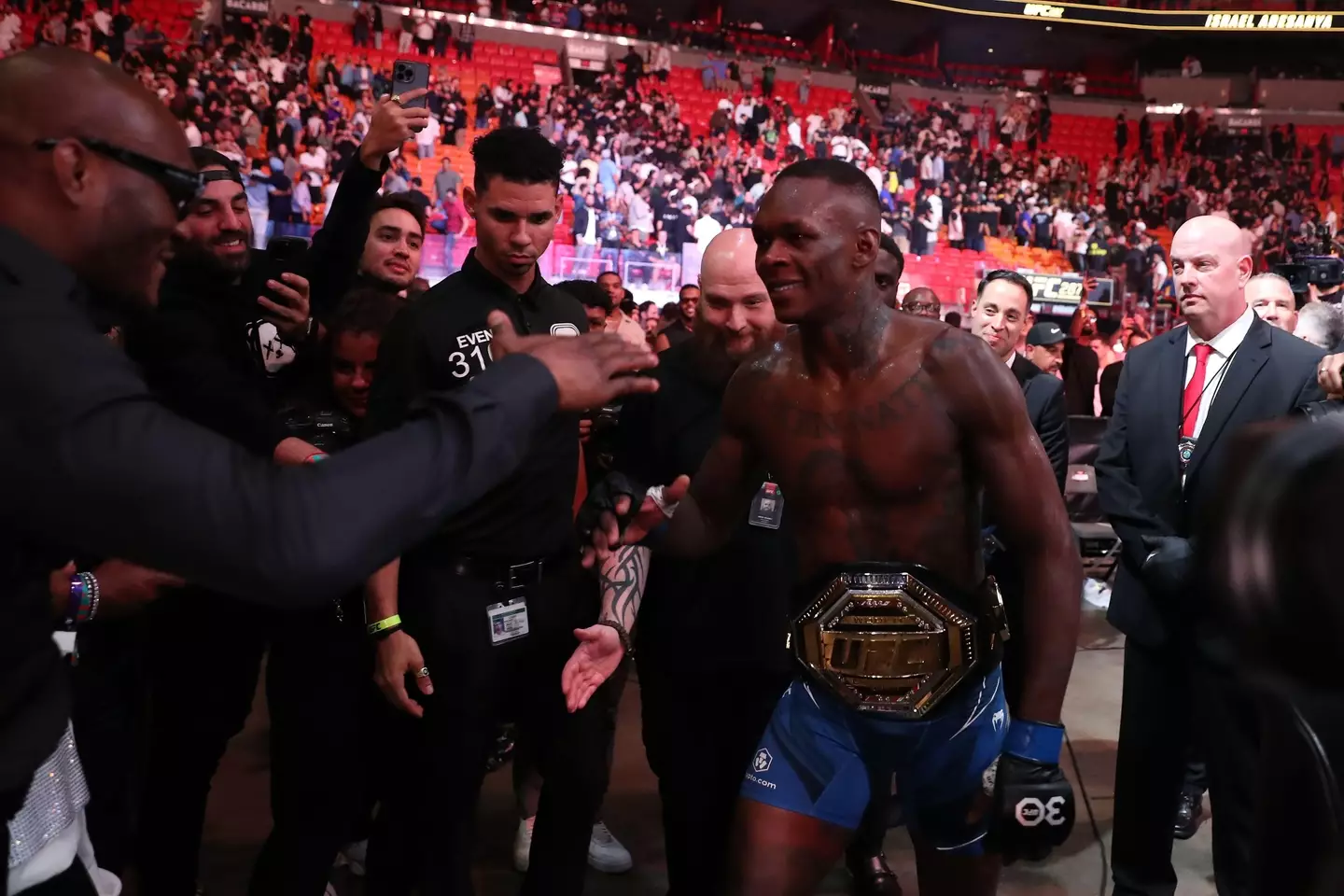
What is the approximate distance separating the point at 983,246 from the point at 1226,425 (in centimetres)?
1800

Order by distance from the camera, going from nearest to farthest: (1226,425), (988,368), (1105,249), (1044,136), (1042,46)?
1. (988,368)
2. (1226,425)
3. (1105,249)
4. (1044,136)
5. (1042,46)

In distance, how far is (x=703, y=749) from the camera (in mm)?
2641

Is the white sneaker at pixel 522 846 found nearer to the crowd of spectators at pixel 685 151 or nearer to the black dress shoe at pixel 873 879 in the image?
the black dress shoe at pixel 873 879

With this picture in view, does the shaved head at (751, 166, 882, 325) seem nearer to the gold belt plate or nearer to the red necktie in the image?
the gold belt plate

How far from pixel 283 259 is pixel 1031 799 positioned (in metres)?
2.53

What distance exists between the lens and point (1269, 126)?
23859mm

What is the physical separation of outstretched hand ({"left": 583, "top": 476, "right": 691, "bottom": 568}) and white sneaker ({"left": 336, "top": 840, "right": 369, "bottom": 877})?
6.05ft

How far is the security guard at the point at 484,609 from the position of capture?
240 cm

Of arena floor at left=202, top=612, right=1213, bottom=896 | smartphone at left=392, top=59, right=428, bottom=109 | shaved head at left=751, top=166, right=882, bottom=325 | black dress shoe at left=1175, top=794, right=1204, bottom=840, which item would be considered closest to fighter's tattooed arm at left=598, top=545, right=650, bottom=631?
shaved head at left=751, top=166, right=882, bottom=325

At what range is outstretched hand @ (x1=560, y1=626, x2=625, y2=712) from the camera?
2.44 m

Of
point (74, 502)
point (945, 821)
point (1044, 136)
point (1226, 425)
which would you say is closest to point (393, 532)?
point (74, 502)

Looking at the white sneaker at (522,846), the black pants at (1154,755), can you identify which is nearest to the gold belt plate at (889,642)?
the black pants at (1154,755)

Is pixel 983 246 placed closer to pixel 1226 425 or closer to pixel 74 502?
pixel 1226 425

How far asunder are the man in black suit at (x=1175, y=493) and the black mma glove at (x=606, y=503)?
1.61 m
